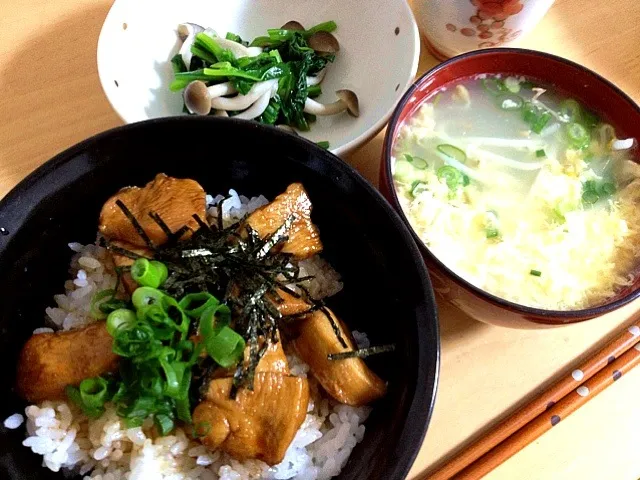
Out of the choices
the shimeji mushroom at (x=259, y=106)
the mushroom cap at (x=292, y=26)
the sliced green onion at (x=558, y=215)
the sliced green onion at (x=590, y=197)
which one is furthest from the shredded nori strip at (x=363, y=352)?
the mushroom cap at (x=292, y=26)

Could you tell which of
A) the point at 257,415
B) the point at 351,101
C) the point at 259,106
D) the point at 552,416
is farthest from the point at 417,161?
the point at 257,415

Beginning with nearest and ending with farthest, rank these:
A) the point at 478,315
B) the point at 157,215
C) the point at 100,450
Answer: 1. the point at 100,450
2. the point at 157,215
3. the point at 478,315

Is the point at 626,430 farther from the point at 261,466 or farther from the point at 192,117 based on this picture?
the point at 192,117

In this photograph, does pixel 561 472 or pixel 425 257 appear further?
pixel 561 472

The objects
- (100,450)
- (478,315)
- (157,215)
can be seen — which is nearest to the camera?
(100,450)

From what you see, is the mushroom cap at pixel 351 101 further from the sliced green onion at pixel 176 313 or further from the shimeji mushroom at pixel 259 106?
the sliced green onion at pixel 176 313

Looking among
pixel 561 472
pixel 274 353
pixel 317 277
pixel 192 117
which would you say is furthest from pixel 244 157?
pixel 561 472

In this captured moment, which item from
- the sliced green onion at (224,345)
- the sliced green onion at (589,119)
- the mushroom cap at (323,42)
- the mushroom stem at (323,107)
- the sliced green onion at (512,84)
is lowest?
the sliced green onion at (224,345)

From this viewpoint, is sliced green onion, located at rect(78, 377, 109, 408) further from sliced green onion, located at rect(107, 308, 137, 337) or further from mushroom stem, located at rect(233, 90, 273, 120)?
mushroom stem, located at rect(233, 90, 273, 120)
